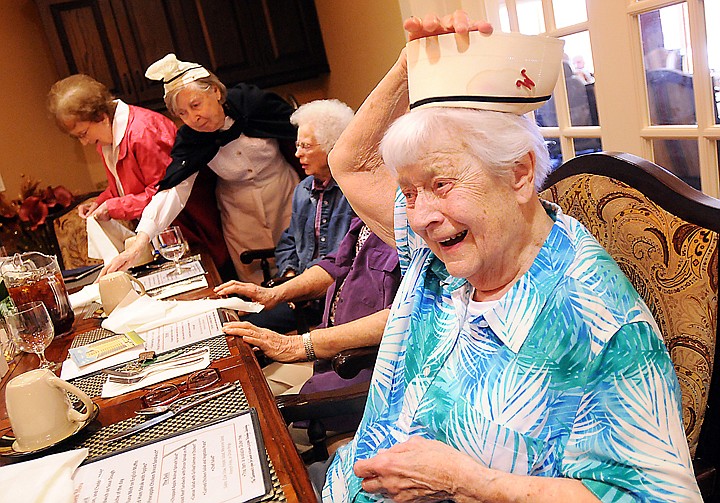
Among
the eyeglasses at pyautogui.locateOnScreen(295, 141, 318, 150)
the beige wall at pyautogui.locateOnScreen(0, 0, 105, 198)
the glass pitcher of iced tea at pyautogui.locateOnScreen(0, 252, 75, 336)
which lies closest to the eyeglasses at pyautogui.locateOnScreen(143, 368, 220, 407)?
the glass pitcher of iced tea at pyautogui.locateOnScreen(0, 252, 75, 336)

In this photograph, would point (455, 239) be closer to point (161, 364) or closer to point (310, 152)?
point (161, 364)

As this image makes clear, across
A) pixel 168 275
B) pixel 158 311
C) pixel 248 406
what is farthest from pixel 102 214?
pixel 248 406

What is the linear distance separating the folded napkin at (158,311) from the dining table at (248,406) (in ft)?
0.37

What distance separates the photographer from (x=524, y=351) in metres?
0.99

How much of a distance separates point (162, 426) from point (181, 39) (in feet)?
12.1

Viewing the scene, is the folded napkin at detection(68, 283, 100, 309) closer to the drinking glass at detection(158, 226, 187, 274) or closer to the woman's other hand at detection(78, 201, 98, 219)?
the drinking glass at detection(158, 226, 187, 274)

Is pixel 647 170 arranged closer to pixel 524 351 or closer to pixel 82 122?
pixel 524 351

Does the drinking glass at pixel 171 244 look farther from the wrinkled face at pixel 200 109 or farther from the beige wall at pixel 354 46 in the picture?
the beige wall at pixel 354 46

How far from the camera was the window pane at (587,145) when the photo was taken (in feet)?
6.81

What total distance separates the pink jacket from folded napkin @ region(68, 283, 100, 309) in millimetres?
877

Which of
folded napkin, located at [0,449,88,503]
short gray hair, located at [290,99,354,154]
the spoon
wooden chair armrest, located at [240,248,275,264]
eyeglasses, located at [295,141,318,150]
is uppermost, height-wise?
short gray hair, located at [290,99,354,154]

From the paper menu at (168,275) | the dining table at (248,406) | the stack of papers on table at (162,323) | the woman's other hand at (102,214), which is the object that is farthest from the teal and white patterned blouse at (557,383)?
the woman's other hand at (102,214)

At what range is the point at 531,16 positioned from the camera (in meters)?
2.27

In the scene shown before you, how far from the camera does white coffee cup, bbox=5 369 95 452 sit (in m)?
1.20
